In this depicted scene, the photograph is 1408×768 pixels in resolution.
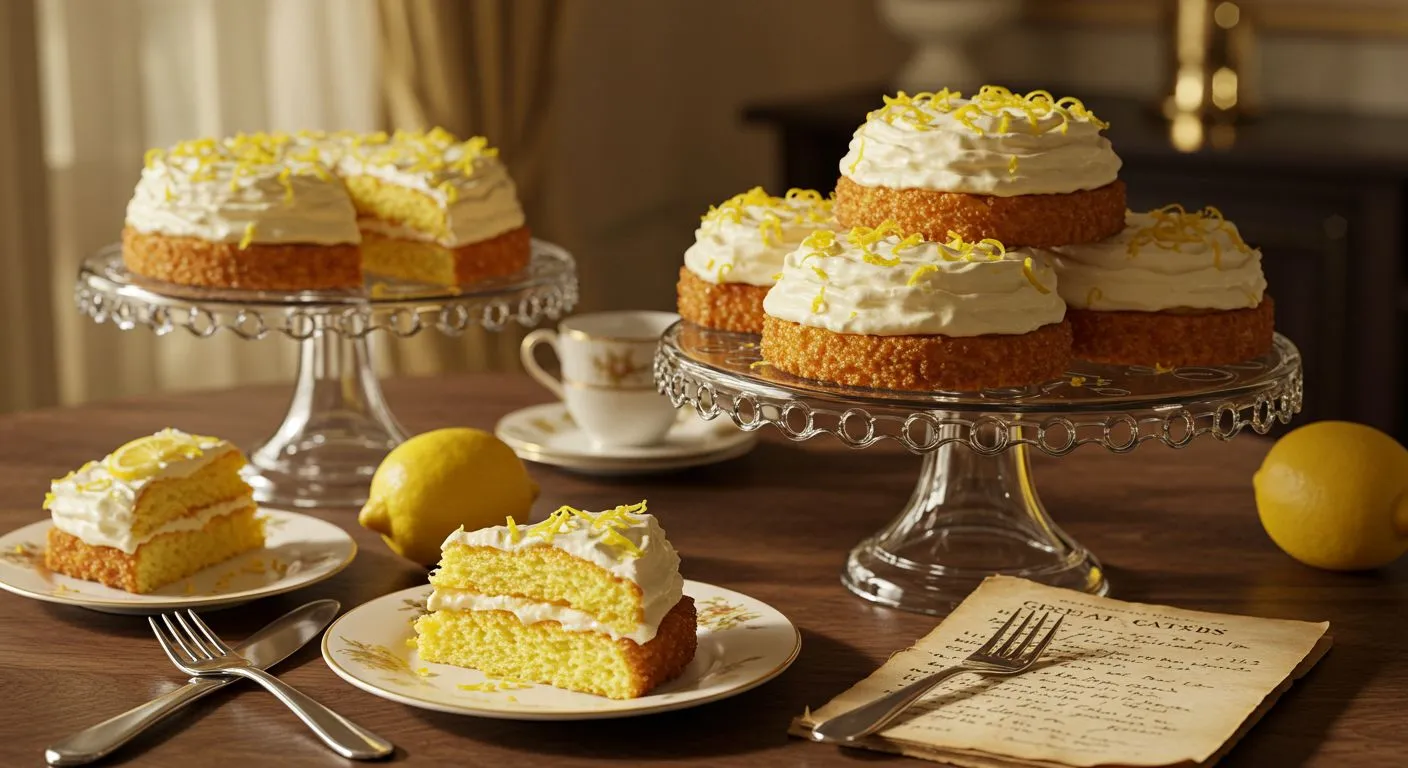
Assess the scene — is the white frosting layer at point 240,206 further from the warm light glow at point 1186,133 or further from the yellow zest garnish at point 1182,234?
the warm light glow at point 1186,133

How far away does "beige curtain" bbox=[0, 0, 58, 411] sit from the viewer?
10.0ft

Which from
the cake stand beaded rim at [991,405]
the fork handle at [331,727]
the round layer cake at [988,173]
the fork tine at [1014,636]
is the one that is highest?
the round layer cake at [988,173]

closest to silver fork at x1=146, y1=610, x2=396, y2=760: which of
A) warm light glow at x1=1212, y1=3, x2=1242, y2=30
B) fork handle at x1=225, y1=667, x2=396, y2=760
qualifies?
fork handle at x1=225, y1=667, x2=396, y2=760

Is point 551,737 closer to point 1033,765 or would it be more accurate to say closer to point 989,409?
point 1033,765

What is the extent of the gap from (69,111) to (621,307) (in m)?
1.85

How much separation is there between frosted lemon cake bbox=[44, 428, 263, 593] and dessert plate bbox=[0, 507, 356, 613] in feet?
0.05

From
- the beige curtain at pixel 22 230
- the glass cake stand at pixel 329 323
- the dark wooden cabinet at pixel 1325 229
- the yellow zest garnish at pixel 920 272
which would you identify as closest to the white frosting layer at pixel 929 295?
the yellow zest garnish at pixel 920 272

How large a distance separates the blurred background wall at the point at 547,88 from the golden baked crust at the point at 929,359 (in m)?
2.04

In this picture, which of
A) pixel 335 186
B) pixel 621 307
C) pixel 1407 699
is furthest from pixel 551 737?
pixel 621 307

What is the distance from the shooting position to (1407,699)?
4.74 ft

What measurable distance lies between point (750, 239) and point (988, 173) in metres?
0.28

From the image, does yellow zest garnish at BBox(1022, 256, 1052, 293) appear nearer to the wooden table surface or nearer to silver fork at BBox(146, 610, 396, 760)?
the wooden table surface

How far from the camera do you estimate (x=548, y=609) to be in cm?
142

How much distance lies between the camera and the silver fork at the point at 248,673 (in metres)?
1.32
